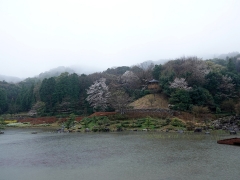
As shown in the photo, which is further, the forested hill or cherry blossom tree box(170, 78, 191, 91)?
cherry blossom tree box(170, 78, 191, 91)

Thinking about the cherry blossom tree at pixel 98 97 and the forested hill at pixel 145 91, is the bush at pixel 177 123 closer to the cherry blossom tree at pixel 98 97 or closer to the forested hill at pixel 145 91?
the forested hill at pixel 145 91

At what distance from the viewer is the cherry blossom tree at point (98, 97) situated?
46719 mm

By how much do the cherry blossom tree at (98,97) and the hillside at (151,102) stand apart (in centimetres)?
596

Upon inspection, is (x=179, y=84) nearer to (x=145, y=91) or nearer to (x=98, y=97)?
(x=145, y=91)

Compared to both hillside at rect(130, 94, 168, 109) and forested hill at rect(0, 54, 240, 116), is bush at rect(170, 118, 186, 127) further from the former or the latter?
hillside at rect(130, 94, 168, 109)

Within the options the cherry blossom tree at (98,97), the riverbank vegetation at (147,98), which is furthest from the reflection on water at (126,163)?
the cherry blossom tree at (98,97)

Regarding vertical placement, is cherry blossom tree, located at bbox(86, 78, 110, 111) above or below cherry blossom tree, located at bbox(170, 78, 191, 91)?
below

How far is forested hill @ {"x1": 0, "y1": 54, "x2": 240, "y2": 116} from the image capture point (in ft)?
129

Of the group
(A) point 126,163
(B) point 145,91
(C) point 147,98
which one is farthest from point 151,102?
(A) point 126,163

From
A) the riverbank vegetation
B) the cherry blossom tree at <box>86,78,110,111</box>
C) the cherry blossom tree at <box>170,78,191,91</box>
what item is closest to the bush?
the riverbank vegetation

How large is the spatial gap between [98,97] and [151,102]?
38.7 ft

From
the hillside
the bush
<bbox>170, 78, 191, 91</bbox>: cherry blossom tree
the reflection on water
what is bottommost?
the bush

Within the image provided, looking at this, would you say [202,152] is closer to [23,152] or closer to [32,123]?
[23,152]

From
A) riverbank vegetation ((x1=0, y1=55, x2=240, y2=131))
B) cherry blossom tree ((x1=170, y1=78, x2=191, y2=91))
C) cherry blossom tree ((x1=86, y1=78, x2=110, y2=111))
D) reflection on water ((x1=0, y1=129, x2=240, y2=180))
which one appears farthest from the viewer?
cherry blossom tree ((x1=86, y1=78, x2=110, y2=111))
